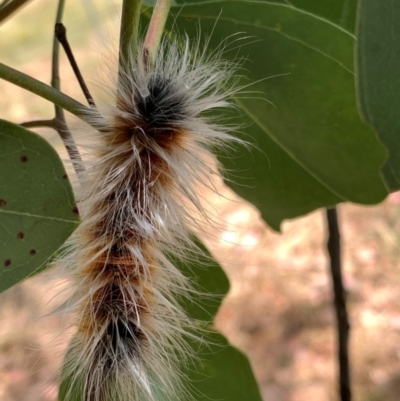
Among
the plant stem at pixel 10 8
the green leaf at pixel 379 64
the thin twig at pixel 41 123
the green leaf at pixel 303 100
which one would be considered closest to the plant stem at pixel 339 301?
the green leaf at pixel 303 100

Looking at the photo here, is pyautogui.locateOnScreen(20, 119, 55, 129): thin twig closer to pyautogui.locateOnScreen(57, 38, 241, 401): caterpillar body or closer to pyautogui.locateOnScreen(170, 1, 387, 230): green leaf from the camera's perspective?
pyautogui.locateOnScreen(57, 38, 241, 401): caterpillar body

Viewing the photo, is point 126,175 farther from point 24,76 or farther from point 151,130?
point 24,76

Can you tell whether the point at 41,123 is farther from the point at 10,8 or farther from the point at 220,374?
the point at 220,374

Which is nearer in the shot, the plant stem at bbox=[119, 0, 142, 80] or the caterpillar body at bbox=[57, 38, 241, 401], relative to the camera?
the plant stem at bbox=[119, 0, 142, 80]

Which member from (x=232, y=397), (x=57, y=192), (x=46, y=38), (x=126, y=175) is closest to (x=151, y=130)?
(x=126, y=175)

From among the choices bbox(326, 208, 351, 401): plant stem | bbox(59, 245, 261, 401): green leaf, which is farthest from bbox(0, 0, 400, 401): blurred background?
bbox(59, 245, 261, 401): green leaf

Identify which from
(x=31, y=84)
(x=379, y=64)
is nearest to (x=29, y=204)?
(x=31, y=84)
